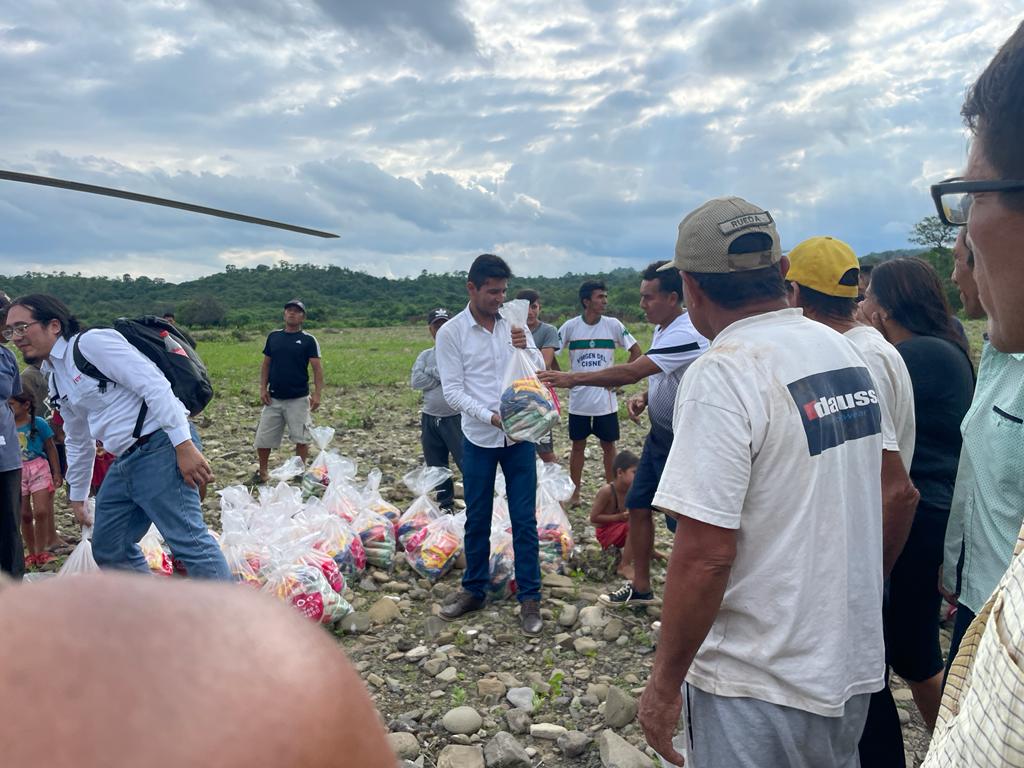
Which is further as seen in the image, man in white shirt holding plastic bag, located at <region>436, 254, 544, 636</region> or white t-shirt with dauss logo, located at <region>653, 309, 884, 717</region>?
man in white shirt holding plastic bag, located at <region>436, 254, 544, 636</region>

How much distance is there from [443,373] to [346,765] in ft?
14.7

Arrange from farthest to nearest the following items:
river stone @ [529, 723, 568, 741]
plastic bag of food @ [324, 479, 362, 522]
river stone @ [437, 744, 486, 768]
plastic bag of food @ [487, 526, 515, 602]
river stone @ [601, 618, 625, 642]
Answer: plastic bag of food @ [324, 479, 362, 522] → plastic bag of food @ [487, 526, 515, 602] → river stone @ [601, 618, 625, 642] → river stone @ [529, 723, 568, 741] → river stone @ [437, 744, 486, 768]

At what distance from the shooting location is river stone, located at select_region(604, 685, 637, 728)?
3.57 metres

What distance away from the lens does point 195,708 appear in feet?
1.09

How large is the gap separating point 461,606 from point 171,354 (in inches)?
95.2

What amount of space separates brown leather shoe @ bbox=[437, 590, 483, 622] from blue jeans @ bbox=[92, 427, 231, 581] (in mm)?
1495

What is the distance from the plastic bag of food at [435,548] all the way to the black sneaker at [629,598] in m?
1.23

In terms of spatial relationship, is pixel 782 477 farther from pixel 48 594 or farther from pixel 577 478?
pixel 577 478

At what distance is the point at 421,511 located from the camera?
597 centimetres

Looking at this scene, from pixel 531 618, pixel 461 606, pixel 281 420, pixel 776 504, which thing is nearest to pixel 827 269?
pixel 776 504

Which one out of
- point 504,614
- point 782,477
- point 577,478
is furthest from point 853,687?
point 577,478

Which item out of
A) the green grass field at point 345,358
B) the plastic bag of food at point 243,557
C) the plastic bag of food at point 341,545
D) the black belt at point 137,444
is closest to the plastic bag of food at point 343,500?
the plastic bag of food at point 341,545

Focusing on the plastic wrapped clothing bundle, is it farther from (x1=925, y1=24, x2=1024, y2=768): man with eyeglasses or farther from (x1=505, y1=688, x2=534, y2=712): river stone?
(x1=925, y1=24, x2=1024, y2=768): man with eyeglasses

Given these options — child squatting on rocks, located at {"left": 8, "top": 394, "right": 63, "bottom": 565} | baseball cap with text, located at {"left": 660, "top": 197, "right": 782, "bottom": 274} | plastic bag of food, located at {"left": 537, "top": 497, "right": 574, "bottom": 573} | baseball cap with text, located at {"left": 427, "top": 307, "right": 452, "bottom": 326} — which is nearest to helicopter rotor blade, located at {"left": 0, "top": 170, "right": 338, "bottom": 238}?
baseball cap with text, located at {"left": 660, "top": 197, "right": 782, "bottom": 274}
